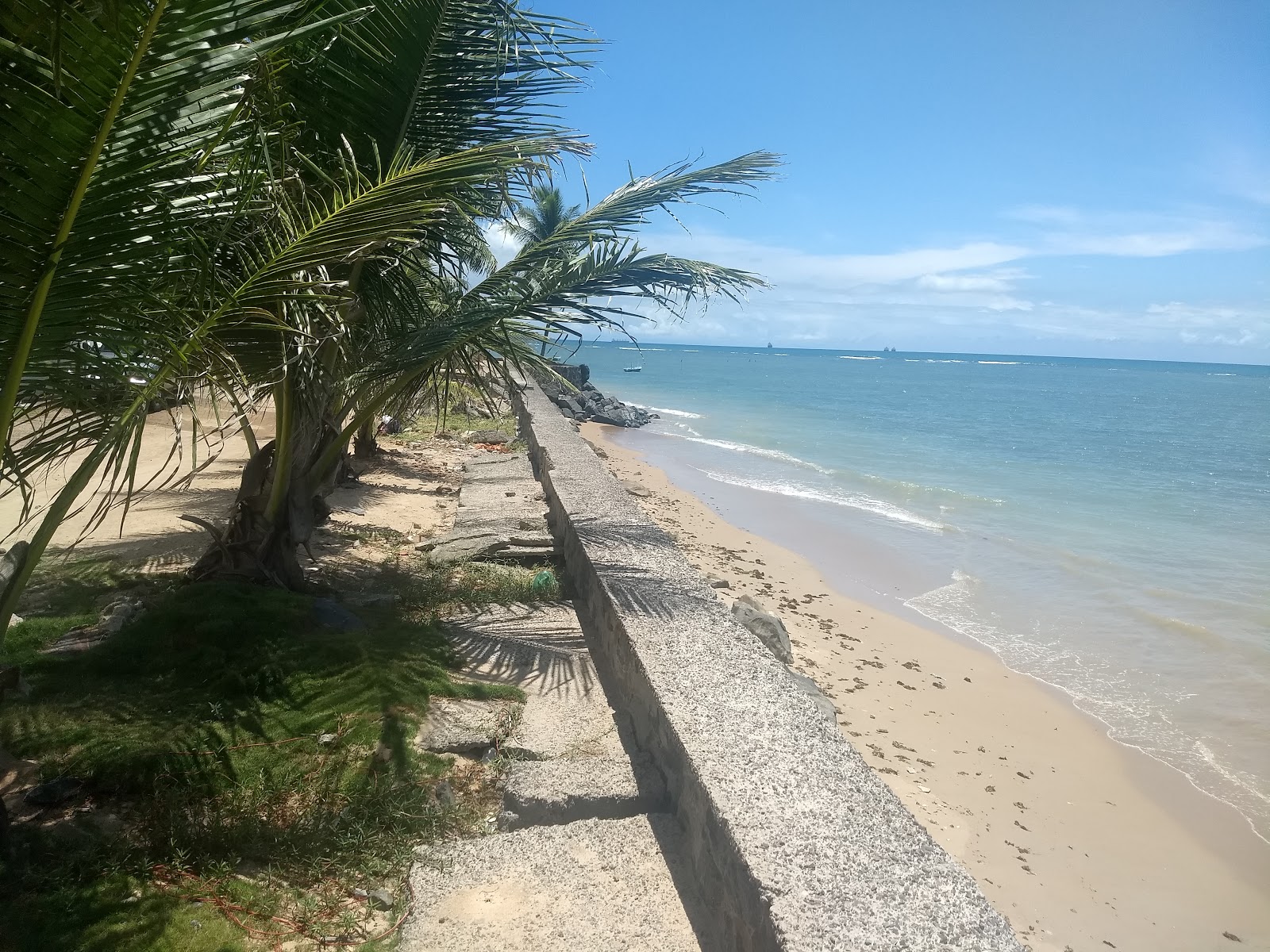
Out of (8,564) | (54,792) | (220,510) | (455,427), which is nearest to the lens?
(54,792)

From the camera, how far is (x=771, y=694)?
289 centimetres

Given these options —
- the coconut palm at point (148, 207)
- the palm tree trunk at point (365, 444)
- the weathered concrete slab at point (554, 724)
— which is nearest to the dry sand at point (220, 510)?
the palm tree trunk at point (365, 444)

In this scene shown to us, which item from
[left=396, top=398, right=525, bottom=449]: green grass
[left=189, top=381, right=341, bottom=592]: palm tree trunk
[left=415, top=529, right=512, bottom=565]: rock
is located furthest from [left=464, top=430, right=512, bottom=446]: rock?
[left=189, top=381, right=341, bottom=592]: palm tree trunk

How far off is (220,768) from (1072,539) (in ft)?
37.0

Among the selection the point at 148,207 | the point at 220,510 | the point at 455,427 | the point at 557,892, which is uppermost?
the point at 148,207

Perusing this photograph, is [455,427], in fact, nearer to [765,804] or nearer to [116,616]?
[116,616]

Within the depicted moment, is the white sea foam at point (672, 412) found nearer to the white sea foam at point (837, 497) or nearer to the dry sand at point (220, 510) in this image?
the white sea foam at point (837, 497)

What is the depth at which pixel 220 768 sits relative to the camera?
276 cm

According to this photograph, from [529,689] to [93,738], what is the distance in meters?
1.67

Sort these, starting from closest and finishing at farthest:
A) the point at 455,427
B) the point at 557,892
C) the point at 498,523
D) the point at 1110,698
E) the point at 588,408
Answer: the point at 557,892 < the point at 1110,698 < the point at 498,523 < the point at 455,427 < the point at 588,408

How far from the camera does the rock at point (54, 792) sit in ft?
8.43

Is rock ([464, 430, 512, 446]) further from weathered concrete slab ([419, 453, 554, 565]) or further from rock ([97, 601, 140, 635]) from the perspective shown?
rock ([97, 601, 140, 635])

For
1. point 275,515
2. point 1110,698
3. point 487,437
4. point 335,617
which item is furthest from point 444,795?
point 487,437

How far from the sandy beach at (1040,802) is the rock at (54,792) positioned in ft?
12.0
